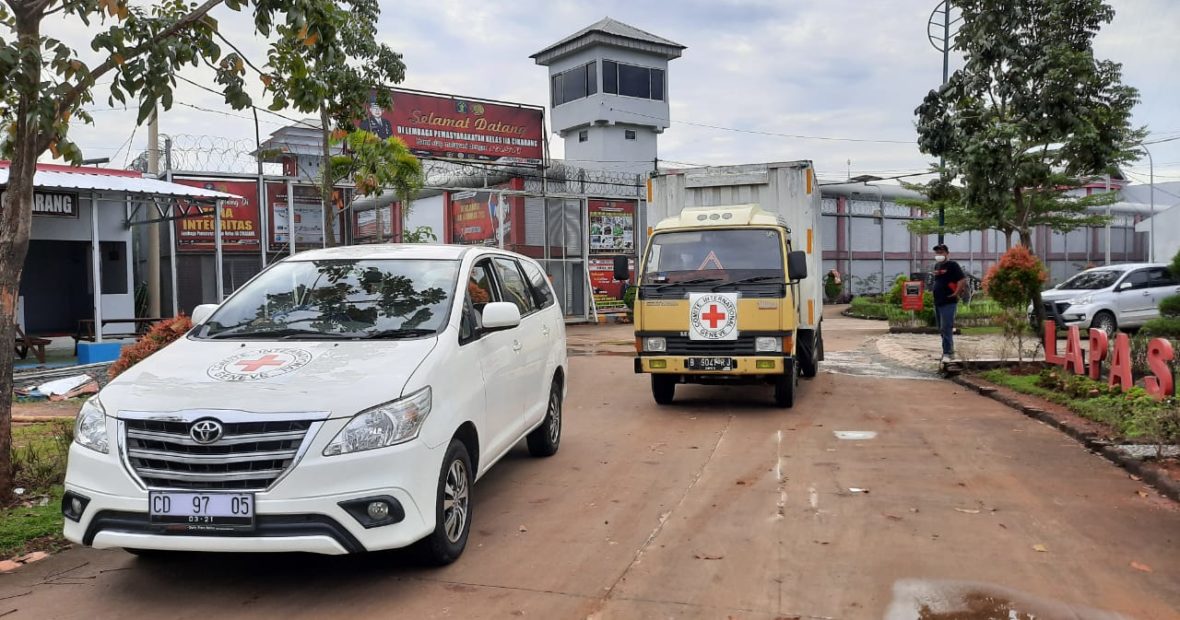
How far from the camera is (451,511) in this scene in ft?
16.0

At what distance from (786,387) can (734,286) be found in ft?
4.40

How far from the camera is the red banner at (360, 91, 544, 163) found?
2366cm

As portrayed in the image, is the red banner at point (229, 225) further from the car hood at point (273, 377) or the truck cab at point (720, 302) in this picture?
the car hood at point (273, 377)

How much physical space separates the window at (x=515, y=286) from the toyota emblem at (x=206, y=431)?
284 cm

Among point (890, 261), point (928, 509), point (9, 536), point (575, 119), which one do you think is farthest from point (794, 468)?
point (890, 261)

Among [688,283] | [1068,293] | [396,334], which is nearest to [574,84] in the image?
[1068,293]

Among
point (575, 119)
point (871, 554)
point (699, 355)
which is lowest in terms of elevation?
point (871, 554)

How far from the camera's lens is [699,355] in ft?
31.9

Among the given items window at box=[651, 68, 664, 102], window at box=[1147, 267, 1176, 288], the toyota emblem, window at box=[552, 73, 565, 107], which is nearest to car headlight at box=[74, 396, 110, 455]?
the toyota emblem

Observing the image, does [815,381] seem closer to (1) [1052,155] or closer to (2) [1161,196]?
(1) [1052,155]

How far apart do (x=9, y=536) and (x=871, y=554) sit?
16.9 feet

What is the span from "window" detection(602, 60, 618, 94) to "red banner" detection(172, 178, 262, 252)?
14.6 m

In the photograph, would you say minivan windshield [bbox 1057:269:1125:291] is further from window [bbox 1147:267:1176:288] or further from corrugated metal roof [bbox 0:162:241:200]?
corrugated metal roof [bbox 0:162:241:200]

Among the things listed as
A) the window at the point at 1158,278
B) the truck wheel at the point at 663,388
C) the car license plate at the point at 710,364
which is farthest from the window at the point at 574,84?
the car license plate at the point at 710,364
